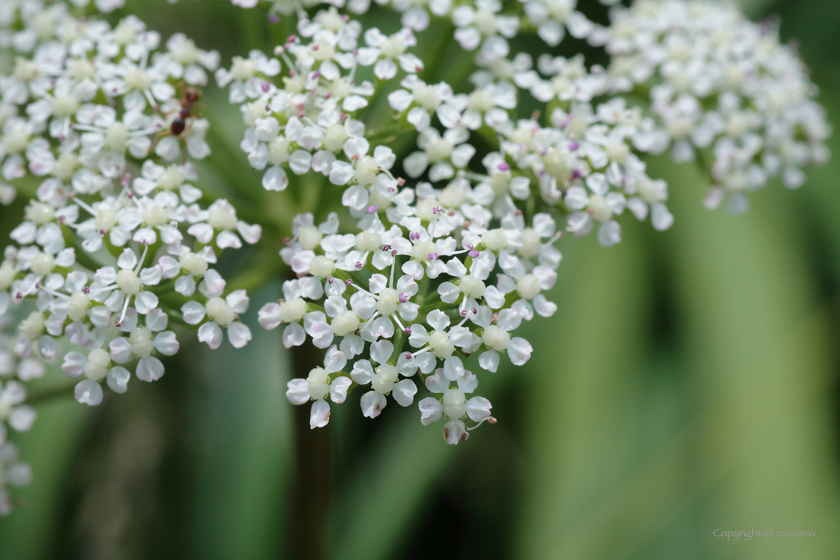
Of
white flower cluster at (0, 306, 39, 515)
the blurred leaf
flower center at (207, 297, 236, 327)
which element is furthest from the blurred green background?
flower center at (207, 297, 236, 327)

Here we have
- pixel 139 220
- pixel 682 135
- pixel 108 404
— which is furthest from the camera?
pixel 108 404

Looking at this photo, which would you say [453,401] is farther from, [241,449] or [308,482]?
[241,449]

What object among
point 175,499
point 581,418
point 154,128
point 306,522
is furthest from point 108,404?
point 581,418

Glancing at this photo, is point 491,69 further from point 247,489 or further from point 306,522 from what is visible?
point 247,489

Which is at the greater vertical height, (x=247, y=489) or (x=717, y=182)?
(x=717, y=182)

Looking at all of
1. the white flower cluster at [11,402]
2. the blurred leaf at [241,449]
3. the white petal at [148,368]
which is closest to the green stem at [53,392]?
the white flower cluster at [11,402]

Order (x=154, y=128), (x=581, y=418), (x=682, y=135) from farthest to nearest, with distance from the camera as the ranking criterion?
(x=581, y=418)
(x=682, y=135)
(x=154, y=128)

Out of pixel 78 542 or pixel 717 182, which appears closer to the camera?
pixel 717 182
